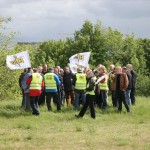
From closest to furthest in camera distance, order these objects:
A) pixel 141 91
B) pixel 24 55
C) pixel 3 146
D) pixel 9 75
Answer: pixel 3 146
pixel 24 55
pixel 9 75
pixel 141 91

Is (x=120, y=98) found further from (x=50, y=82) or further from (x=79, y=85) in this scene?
(x=50, y=82)

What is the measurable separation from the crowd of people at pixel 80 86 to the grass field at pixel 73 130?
0.43 meters

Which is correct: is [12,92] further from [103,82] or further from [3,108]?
[103,82]

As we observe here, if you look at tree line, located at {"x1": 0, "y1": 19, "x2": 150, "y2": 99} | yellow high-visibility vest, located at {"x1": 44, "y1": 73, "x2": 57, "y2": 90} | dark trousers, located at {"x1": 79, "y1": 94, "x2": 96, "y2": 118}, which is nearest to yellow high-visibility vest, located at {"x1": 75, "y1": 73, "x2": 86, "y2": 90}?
yellow high-visibility vest, located at {"x1": 44, "y1": 73, "x2": 57, "y2": 90}

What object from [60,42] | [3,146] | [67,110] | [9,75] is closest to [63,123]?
[67,110]

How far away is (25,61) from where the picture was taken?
18.3 meters

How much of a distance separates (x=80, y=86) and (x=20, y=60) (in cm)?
276

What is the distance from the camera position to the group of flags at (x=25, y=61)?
18.2 metres

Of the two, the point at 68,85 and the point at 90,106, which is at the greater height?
the point at 68,85

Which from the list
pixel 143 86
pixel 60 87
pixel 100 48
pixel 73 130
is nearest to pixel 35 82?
pixel 60 87

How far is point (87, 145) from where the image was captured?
11281 millimetres

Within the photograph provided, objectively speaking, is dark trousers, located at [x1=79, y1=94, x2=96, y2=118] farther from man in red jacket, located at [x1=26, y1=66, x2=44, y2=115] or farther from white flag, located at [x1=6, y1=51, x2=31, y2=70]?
white flag, located at [x1=6, y1=51, x2=31, y2=70]

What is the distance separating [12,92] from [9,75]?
1.00m

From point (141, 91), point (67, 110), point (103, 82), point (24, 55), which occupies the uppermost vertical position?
point (24, 55)
